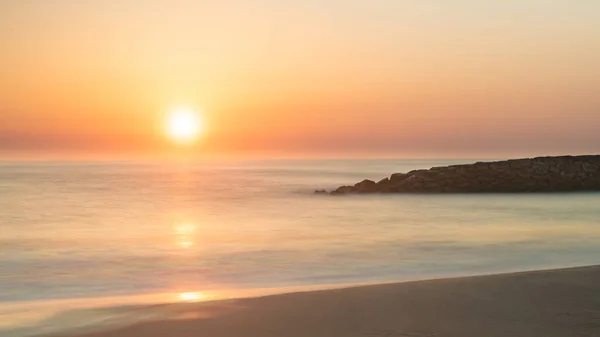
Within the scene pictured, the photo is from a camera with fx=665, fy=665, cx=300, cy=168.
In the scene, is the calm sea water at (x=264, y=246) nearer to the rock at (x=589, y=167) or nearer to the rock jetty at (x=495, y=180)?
the rock jetty at (x=495, y=180)

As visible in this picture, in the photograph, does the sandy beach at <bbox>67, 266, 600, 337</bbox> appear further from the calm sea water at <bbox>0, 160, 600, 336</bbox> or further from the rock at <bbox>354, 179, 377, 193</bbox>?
the rock at <bbox>354, 179, 377, 193</bbox>

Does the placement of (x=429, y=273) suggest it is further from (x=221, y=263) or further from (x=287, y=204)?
(x=287, y=204)

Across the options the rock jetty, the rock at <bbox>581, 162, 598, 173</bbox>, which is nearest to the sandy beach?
the rock jetty

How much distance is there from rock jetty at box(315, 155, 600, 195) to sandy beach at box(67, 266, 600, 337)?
27.7 meters

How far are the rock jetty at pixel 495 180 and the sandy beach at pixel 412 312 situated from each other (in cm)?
2769

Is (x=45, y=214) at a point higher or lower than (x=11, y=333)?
higher

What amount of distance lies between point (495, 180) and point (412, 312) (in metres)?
31.4

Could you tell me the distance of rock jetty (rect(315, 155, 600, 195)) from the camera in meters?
35.1

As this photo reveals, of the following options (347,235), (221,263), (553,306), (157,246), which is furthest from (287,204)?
(553,306)

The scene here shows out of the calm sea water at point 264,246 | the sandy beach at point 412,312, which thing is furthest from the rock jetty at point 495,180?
the sandy beach at point 412,312

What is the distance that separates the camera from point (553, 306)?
5.88 meters

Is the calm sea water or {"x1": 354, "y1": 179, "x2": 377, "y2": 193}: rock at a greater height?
{"x1": 354, "y1": 179, "x2": 377, "y2": 193}: rock

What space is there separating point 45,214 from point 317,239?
11960mm

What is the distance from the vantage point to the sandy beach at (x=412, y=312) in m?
5.11
